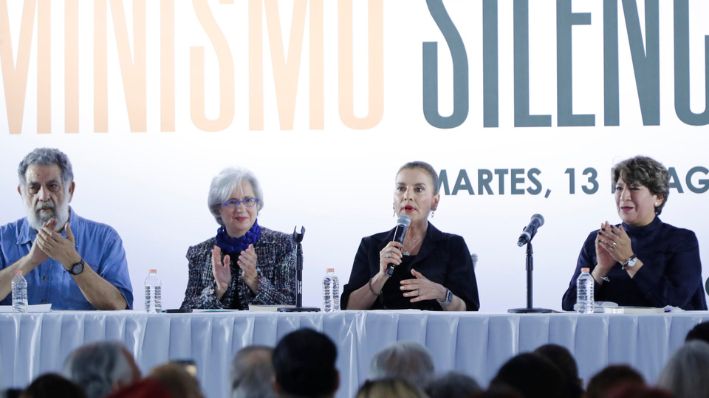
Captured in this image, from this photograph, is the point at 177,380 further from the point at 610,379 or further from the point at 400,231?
the point at 400,231

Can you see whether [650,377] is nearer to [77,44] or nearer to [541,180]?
[541,180]

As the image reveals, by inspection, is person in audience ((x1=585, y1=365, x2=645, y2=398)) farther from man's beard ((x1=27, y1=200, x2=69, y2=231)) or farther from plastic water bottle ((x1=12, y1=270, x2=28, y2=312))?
man's beard ((x1=27, y1=200, x2=69, y2=231))

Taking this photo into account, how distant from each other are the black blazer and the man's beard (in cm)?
142

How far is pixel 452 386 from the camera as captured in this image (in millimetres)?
2617

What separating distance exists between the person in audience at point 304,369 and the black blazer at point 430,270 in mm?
2383

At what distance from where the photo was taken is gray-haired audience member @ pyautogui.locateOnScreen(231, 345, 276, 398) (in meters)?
2.83

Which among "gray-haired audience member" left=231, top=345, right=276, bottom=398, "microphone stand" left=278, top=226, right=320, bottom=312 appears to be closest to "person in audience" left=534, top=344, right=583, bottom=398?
"gray-haired audience member" left=231, top=345, right=276, bottom=398

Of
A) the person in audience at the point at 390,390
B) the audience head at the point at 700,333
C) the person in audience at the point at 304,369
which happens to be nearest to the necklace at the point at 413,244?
the audience head at the point at 700,333

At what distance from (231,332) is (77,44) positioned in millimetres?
2922

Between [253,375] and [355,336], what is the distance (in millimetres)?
1656

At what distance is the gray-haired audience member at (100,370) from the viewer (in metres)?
2.77

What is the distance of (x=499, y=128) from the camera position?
6.57 meters

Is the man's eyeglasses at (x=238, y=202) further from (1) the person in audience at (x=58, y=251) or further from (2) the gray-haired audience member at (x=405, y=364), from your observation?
(2) the gray-haired audience member at (x=405, y=364)

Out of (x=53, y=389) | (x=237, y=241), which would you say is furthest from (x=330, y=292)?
(x=53, y=389)
